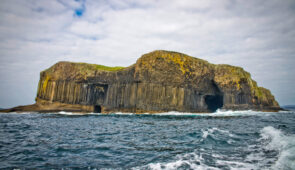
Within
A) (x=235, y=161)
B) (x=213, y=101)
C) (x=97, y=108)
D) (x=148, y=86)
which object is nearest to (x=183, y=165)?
(x=235, y=161)

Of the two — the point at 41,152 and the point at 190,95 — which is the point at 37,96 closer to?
the point at 190,95

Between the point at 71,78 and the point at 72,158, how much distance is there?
1852 inches

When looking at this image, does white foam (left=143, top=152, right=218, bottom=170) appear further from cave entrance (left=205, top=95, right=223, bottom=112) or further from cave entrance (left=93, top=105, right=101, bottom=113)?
cave entrance (left=205, top=95, right=223, bottom=112)

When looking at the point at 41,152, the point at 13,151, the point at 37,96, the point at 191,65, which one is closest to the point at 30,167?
the point at 41,152

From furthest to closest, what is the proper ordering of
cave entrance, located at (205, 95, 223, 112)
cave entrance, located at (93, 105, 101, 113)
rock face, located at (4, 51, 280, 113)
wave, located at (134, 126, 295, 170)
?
cave entrance, located at (205, 95, 223, 112) < cave entrance, located at (93, 105, 101, 113) < rock face, located at (4, 51, 280, 113) < wave, located at (134, 126, 295, 170)

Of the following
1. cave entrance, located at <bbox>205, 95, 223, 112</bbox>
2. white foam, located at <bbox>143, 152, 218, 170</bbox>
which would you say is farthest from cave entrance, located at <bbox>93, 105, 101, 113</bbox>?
white foam, located at <bbox>143, 152, 218, 170</bbox>

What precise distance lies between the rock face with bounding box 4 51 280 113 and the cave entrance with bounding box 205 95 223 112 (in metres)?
0.69

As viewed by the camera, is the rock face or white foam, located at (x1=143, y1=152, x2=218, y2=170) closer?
white foam, located at (x1=143, y1=152, x2=218, y2=170)

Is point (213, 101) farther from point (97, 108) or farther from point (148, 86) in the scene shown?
point (97, 108)

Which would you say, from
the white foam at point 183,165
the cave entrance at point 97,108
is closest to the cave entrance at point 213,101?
the cave entrance at point 97,108

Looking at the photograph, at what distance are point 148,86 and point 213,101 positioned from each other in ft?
79.8

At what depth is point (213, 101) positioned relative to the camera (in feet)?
196

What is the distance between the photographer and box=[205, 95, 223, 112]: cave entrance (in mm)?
55909

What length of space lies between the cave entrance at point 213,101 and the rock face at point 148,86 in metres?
0.69
